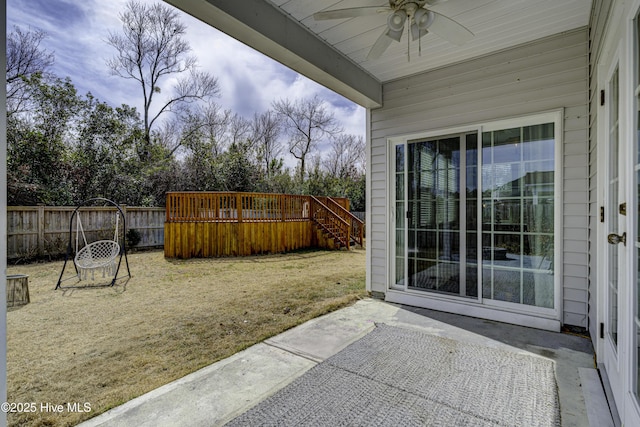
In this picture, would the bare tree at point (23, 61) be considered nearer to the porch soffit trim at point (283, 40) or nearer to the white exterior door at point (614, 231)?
the porch soffit trim at point (283, 40)

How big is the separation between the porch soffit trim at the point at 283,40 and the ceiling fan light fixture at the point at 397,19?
0.83 m

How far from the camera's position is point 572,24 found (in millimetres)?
2656

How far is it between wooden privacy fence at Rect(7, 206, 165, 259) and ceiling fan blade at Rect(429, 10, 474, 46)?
7.90m

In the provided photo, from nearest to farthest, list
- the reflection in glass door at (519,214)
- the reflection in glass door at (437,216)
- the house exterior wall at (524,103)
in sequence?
1. the house exterior wall at (524,103)
2. the reflection in glass door at (519,214)
3. the reflection in glass door at (437,216)

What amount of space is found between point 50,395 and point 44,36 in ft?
33.1

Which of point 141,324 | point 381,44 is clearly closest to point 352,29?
point 381,44

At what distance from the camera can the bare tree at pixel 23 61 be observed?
7590mm

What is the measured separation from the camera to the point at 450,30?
87.5 inches

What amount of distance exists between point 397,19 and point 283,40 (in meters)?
0.92

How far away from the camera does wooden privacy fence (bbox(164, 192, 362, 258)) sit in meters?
7.24

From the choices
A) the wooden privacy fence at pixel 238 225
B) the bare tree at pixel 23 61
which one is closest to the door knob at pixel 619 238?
the wooden privacy fence at pixel 238 225

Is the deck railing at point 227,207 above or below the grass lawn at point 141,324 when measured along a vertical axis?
above

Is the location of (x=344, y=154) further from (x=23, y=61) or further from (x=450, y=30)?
(x=450, y=30)

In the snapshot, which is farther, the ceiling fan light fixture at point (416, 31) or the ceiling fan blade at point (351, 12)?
the ceiling fan light fixture at point (416, 31)
